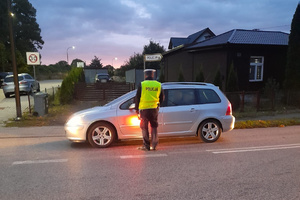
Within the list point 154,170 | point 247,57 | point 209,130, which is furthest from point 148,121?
point 247,57

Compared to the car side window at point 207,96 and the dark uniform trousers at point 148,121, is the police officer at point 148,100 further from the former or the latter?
the car side window at point 207,96

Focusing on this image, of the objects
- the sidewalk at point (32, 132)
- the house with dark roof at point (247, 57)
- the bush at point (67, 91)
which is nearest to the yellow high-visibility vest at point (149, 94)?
the sidewalk at point (32, 132)

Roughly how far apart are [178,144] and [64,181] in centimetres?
312

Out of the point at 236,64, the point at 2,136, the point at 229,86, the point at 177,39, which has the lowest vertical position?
the point at 2,136

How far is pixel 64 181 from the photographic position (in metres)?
3.90

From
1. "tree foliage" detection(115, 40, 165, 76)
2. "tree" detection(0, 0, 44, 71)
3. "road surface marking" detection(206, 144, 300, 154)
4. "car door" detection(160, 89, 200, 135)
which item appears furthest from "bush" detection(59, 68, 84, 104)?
"tree" detection(0, 0, 44, 71)

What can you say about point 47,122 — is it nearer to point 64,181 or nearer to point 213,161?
point 64,181

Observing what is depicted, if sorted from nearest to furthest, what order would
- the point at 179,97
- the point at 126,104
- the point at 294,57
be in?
the point at 126,104 < the point at 179,97 < the point at 294,57

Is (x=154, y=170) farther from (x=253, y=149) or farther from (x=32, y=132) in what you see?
(x=32, y=132)

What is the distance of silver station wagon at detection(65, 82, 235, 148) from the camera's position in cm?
579

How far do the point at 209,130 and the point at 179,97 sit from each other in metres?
1.17

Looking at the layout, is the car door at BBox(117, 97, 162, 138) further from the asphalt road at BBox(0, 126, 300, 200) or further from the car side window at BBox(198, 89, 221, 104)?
the car side window at BBox(198, 89, 221, 104)

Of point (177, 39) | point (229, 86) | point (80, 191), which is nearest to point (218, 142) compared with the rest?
point (80, 191)

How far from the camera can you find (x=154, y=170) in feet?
14.3
